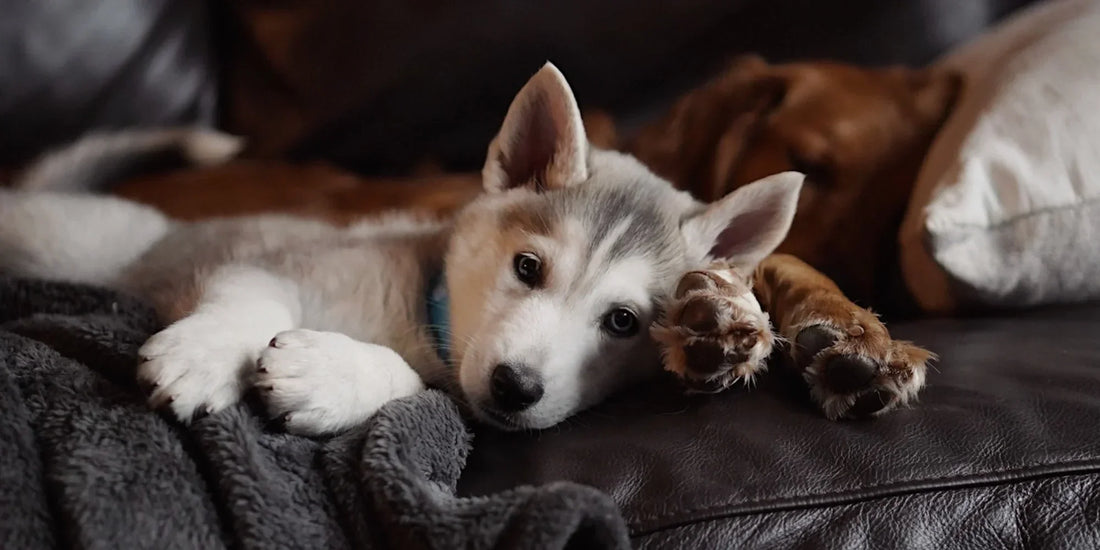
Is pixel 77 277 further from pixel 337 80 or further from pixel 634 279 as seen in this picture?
pixel 634 279

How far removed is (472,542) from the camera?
0.70 m

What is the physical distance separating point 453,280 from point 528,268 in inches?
4.4

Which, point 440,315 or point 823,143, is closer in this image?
point 440,315

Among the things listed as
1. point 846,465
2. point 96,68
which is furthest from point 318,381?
point 96,68

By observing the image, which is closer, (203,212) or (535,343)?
(535,343)

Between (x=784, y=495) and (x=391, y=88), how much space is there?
1301 millimetres

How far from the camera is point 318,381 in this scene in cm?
84

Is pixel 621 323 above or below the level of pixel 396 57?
below

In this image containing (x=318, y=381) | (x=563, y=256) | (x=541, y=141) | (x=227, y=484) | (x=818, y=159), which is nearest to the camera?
(x=227, y=484)

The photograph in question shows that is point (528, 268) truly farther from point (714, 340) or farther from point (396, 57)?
point (396, 57)

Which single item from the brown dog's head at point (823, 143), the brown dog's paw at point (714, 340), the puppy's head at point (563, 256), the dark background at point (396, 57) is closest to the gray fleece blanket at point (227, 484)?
the puppy's head at point (563, 256)

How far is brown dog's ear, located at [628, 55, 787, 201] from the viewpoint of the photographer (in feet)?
5.41

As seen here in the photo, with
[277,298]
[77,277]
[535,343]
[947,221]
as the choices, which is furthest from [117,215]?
[947,221]

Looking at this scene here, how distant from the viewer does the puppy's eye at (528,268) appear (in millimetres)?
1096
